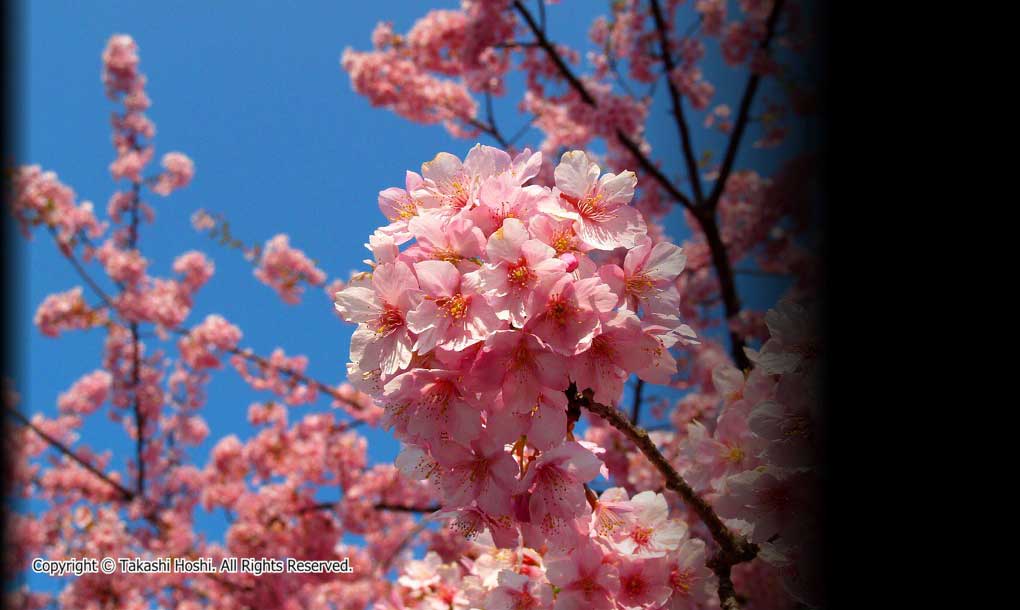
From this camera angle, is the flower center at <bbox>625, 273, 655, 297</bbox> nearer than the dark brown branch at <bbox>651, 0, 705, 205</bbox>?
Yes

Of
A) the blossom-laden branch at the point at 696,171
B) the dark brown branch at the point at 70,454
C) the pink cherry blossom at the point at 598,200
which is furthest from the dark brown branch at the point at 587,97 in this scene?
the dark brown branch at the point at 70,454

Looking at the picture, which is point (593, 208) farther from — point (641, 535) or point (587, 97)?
point (587, 97)

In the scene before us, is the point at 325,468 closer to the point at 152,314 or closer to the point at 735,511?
the point at 152,314

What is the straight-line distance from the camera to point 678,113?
3.85 meters

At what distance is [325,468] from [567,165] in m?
4.23

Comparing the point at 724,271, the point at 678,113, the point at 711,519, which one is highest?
the point at 678,113

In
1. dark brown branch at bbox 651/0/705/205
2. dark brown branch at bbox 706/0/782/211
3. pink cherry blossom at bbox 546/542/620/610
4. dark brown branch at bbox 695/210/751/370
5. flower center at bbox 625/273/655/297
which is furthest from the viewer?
dark brown branch at bbox 651/0/705/205

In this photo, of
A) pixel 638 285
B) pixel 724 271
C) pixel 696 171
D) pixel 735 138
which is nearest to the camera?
pixel 638 285

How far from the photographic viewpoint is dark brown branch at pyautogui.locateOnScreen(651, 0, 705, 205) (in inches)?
148

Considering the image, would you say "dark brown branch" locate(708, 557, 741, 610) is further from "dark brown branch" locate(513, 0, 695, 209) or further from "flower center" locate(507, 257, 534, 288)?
"dark brown branch" locate(513, 0, 695, 209)

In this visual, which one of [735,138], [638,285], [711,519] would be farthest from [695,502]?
[735,138]

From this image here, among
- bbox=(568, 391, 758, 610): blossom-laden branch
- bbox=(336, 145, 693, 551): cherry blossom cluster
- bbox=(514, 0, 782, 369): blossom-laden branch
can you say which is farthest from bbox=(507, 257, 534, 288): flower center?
bbox=(514, 0, 782, 369): blossom-laden branch

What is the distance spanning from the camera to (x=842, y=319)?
1.86ft

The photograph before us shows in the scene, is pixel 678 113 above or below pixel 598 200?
above
